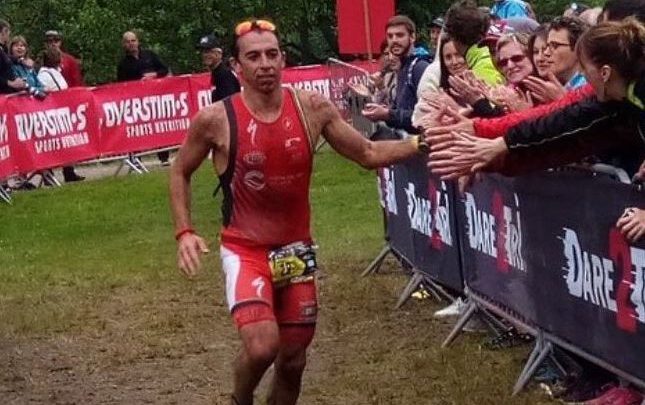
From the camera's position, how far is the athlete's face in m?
7.30

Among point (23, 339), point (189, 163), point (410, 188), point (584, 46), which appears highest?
point (584, 46)

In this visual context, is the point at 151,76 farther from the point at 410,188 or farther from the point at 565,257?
the point at 565,257

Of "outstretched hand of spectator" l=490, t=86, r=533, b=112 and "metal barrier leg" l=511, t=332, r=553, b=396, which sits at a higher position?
"outstretched hand of spectator" l=490, t=86, r=533, b=112

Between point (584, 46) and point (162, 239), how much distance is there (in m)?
9.78

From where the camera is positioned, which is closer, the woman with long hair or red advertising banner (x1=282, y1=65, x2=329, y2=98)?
the woman with long hair

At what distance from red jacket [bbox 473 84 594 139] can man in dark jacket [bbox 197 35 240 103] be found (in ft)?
37.2

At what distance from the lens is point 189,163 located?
7426 mm

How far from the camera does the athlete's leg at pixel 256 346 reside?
23.0 feet

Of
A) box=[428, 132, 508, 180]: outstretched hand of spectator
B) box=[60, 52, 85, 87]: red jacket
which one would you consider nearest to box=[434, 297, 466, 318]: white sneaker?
box=[428, 132, 508, 180]: outstretched hand of spectator

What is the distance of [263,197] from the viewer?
7.29m

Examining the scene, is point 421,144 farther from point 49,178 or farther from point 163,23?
point 163,23

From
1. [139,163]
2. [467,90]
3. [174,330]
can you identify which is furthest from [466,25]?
[139,163]

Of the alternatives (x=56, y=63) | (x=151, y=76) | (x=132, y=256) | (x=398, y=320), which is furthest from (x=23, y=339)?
(x=151, y=76)

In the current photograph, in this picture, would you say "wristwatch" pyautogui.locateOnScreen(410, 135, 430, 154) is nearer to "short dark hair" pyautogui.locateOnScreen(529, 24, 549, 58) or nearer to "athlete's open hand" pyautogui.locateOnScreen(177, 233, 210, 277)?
"athlete's open hand" pyautogui.locateOnScreen(177, 233, 210, 277)
